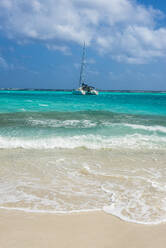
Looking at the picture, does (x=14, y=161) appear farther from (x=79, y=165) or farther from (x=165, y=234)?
(x=165, y=234)

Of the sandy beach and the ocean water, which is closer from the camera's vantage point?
the sandy beach

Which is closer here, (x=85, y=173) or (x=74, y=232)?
(x=74, y=232)

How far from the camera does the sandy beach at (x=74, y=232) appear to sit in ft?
10.2

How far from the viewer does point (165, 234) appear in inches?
131

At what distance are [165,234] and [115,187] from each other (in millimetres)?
2008

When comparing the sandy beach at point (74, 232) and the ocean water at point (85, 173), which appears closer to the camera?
the sandy beach at point (74, 232)

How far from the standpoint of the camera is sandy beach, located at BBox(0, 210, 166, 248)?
311 centimetres

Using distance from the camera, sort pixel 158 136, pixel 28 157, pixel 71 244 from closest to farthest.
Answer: pixel 71 244 < pixel 28 157 < pixel 158 136

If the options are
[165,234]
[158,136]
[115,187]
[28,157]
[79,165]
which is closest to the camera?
[165,234]

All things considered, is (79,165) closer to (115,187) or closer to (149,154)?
(115,187)

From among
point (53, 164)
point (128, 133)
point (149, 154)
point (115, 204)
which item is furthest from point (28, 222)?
point (128, 133)

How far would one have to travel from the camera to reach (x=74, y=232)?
11.0ft

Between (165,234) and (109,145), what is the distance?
6246 millimetres

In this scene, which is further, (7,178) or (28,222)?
(7,178)
